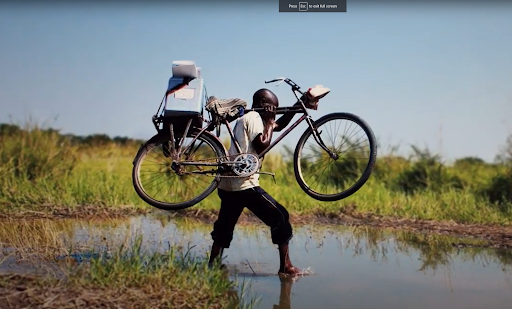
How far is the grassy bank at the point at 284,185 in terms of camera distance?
915cm

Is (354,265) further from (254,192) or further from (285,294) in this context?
(254,192)

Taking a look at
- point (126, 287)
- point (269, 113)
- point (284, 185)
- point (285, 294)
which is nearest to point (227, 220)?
point (285, 294)

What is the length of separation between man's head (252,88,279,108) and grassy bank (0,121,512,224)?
381 centimetres

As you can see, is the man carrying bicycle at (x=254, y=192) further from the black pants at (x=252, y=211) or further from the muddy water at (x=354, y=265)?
the muddy water at (x=354, y=265)

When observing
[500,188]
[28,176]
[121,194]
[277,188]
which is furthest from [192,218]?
[500,188]

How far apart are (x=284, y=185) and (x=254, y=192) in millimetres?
5962

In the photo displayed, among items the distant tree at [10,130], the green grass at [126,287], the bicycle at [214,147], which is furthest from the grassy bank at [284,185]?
the green grass at [126,287]

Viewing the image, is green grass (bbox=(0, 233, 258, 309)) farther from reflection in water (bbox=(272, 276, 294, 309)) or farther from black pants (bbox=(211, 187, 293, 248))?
black pants (bbox=(211, 187, 293, 248))

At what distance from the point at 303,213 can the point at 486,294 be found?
13.9 feet

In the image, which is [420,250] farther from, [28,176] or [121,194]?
[28,176]

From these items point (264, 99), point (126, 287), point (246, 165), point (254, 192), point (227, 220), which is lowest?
point (126, 287)

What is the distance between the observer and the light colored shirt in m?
5.47

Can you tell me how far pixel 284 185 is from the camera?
37.5 feet

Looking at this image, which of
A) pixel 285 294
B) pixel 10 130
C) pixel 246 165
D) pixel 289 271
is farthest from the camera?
pixel 10 130
